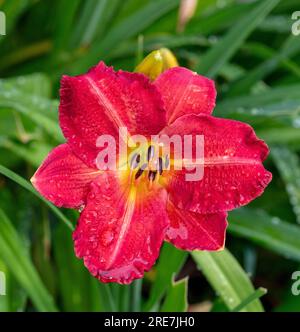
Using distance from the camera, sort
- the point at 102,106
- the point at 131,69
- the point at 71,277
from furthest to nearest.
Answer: the point at 131,69 → the point at 71,277 → the point at 102,106

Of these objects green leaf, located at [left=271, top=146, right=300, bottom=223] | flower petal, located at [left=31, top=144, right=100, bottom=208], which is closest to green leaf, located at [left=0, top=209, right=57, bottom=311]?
flower petal, located at [left=31, top=144, right=100, bottom=208]

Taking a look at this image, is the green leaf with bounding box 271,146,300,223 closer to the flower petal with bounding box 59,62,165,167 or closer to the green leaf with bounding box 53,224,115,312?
the green leaf with bounding box 53,224,115,312

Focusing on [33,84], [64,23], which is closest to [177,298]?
[33,84]

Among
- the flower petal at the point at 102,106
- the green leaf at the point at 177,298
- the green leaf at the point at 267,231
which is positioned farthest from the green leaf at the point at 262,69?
the flower petal at the point at 102,106

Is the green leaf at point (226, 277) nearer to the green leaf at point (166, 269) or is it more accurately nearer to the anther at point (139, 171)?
the green leaf at point (166, 269)

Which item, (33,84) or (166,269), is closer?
(166,269)

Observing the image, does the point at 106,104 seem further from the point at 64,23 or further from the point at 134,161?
the point at 64,23
